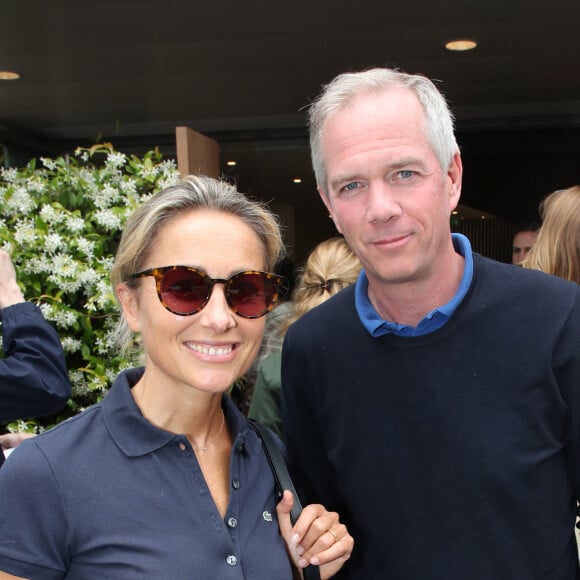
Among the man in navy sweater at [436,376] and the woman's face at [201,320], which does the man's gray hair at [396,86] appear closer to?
the man in navy sweater at [436,376]

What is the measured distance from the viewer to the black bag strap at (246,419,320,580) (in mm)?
→ 1520

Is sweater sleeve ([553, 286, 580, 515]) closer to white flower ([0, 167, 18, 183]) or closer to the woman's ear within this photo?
the woman's ear

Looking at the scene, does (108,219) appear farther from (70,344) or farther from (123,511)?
(123,511)

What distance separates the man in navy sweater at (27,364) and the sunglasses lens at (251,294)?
112 cm

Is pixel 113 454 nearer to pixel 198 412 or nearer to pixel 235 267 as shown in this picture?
pixel 198 412

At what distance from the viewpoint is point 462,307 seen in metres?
1.69

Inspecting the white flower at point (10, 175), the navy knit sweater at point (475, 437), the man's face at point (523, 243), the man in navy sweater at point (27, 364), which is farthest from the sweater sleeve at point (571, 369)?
the man's face at point (523, 243)

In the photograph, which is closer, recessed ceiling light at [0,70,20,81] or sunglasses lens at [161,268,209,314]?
sunglasses lens at [161,268,209,314]

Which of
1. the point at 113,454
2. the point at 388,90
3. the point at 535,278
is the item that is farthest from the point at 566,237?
the point at 113,454

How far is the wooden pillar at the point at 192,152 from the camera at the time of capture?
134 inches

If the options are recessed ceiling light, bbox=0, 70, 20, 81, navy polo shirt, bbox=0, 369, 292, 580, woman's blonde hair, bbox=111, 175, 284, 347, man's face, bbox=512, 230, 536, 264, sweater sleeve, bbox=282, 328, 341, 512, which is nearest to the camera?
navy polo shirt, bbox=0, 369, 292, 580

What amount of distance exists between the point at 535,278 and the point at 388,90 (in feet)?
1.87

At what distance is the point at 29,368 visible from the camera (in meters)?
2.36

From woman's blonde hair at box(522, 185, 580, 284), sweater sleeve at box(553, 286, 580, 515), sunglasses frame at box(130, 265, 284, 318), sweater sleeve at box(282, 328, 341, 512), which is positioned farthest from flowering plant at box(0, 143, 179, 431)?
sweater sleeve at box(553, 286, 580, 515)
